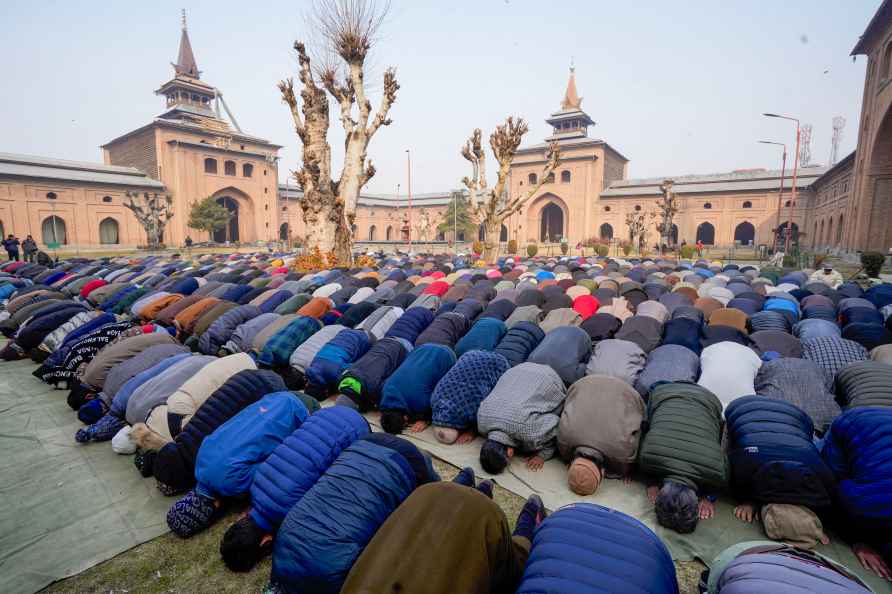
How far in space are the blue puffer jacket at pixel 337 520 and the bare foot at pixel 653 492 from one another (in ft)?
5.92

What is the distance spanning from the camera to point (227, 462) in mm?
3086

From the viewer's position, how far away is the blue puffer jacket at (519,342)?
5035 mm

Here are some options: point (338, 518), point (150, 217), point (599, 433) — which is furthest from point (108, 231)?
point (599, 433)

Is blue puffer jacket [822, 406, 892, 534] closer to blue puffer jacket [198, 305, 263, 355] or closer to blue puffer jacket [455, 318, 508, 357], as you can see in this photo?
blue puffer jacket [455, 318, 508, 357]

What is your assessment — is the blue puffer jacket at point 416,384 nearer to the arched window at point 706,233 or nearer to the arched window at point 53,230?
the arched window at point 53,230

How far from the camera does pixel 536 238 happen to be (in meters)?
45.2

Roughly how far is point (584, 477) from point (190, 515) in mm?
2735

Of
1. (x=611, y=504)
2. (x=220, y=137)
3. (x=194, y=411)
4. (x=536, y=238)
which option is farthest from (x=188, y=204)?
(x=611, y=504)

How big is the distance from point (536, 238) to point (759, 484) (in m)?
43.5

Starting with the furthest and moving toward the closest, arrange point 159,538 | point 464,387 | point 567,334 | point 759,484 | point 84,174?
point 84,174 → point 567,334 → point 464,387 → point 159,538 → point 759,484

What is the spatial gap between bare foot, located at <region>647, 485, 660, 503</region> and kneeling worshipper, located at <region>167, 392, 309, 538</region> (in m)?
2.62

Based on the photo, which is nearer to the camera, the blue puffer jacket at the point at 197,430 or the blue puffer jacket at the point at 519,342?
the blue puffer jacket at the point at 197,430

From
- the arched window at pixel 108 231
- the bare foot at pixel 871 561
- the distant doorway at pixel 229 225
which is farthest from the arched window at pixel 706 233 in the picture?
the arched window at pixel 108 231

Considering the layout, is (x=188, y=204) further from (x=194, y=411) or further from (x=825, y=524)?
(x=825, y=524)
